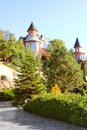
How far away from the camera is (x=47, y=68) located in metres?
34.8

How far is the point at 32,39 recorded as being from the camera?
65.9 m

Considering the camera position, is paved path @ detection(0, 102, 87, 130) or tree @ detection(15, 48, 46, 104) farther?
tree @ detection(15, 48, 46, 104)

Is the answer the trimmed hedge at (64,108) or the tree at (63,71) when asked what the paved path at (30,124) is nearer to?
the trimmed hedge at (64,108)

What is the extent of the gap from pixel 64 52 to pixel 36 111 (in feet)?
54.0

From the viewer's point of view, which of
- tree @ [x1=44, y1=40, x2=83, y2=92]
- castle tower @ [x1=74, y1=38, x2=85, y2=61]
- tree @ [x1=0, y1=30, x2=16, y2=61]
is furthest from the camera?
castle tower @ [x1=74, y1=38, x2=85, y2=61]

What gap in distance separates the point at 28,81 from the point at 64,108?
948cm

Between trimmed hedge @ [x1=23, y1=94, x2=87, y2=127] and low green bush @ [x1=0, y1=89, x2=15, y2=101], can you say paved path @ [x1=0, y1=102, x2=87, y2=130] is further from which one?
low green bush @ [x1=0, y1=89, x2=15, y2=101]

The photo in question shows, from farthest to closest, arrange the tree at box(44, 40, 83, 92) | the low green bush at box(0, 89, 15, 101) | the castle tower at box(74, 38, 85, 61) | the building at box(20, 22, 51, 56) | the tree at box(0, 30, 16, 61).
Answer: the castle tower at box(74, 38, 85, 61), the building at box(20, 22, 51, 56), the tree at box(0, 30, 16, 61), the tree at box(44, 40, 83, 92), the low green bush at box(0, 89, 15, 101)

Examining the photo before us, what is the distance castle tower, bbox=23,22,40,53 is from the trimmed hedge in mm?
48798

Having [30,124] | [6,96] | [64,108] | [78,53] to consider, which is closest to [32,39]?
[78,53]

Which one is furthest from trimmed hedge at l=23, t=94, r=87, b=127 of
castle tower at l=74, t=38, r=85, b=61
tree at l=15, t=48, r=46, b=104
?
castle tower at l=74, t=38, r=85, b=61

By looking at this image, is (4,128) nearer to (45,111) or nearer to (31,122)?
(31,122)

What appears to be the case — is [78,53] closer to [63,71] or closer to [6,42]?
[6,42]

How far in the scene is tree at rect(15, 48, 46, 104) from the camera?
75.0 ft
